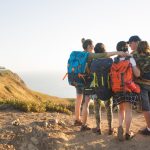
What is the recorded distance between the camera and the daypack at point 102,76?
10.8m

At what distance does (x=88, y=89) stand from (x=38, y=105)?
4255 mm

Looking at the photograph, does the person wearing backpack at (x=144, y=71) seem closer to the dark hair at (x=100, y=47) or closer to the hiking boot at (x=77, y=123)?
the dark hair at (x=100, y=47)

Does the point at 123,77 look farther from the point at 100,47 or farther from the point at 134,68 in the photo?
the point at 100,47

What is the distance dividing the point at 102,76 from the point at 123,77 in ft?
1.92

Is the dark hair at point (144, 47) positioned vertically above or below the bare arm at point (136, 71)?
above

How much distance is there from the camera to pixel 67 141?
10.9 m

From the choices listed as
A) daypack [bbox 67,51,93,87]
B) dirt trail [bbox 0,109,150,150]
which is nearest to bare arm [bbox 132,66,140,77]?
daypack [bbox 67,51,93,87]

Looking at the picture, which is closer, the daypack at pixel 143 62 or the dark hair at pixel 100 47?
the daypack at pixel 143 62

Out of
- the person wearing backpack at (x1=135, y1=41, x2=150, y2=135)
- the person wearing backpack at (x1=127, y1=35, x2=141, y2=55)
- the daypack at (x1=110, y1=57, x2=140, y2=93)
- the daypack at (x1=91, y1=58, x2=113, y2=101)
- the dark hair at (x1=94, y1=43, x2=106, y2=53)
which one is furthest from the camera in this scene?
the person wearing backpack at (x1=127, y1=35, x2=141, y2=55)

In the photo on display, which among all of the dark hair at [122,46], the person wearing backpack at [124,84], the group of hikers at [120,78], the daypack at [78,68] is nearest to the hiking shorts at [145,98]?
the group of hikers at [120,78]

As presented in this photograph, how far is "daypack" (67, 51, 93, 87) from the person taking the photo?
11328 mm

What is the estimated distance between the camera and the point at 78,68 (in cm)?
1135

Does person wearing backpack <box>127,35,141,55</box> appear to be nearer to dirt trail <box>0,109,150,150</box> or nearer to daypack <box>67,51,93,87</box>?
daypack <box>67,51,93,87</box>

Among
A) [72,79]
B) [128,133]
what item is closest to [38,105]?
[72,79]
